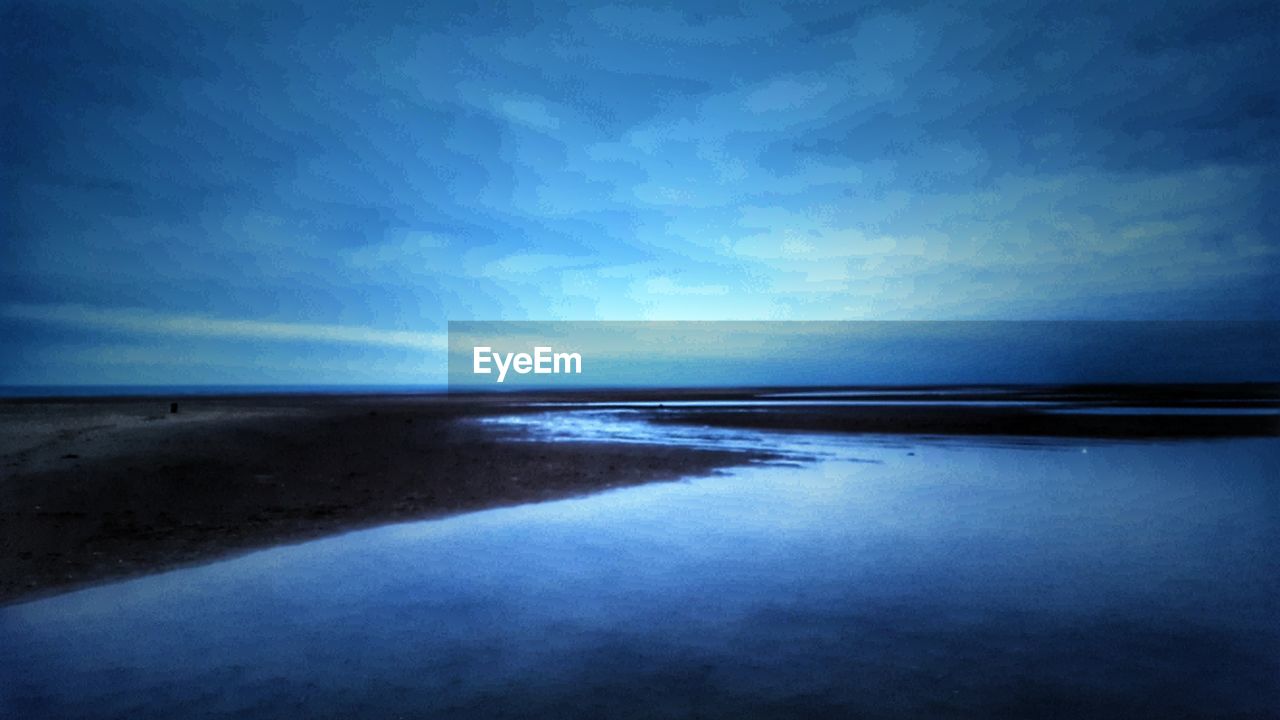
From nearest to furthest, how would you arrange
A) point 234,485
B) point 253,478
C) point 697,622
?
point 697,622 → point 234,485 → point 253,478

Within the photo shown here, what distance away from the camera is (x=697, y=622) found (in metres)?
7.19

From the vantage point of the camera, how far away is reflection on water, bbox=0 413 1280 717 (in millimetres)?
5426

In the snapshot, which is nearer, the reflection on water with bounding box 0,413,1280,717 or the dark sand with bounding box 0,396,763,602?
the reflection on water with bounding box 0,413,1280,717

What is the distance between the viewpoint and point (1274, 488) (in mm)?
15734

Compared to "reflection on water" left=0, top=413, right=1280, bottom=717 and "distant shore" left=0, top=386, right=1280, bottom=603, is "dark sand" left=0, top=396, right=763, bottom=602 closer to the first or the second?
"distant shore" left=0, top=386, right=1280, bottom=603

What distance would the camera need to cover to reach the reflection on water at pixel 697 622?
5.43 meters

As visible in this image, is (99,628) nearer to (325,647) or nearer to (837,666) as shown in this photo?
(325,647)

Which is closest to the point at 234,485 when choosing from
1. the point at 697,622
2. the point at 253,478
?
the point at 253,478

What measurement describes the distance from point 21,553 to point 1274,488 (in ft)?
77.1

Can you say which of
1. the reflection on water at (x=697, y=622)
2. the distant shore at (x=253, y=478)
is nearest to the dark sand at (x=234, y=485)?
the distant shore at (x=253, y=478)

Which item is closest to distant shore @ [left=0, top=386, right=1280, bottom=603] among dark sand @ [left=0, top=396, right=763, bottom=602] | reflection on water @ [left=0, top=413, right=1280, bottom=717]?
dark sand @ [left=0, top=396, right=763, bottom=602]

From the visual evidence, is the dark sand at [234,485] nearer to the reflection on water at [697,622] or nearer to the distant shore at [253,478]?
the distant shore at [253,478]

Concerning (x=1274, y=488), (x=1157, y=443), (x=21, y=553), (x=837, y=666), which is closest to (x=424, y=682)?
(x=837, y=666)

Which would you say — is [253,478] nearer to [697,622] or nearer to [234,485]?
[234,485]
